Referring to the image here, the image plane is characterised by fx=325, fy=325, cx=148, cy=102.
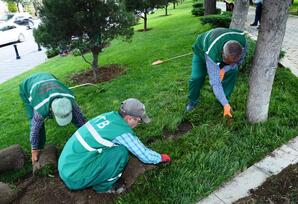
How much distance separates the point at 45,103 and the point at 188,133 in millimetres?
1837

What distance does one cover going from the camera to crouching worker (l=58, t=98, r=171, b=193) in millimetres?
2875

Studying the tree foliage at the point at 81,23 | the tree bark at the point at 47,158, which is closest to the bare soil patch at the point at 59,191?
the tree bark at the point at 47,158

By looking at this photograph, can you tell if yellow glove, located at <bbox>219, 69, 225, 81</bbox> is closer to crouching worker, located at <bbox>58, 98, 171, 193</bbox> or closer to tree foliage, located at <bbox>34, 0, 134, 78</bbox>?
crouching worker, located at <bbox>58, 98, 171, 193</bbox>

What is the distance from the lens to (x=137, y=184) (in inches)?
132

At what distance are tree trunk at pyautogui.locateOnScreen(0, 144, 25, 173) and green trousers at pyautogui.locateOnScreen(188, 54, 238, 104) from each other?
2.53m

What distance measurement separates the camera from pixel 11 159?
410cm

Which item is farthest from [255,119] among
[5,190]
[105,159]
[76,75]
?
[76,75]

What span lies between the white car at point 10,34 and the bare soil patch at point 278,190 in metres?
20.2

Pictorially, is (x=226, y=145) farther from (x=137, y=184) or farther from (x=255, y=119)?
(x=137, y=184)

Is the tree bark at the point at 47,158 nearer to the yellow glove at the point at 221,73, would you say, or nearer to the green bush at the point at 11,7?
the yellow glove at the point at 221,73

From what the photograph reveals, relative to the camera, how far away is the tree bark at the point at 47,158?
149 inches

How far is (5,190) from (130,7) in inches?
451

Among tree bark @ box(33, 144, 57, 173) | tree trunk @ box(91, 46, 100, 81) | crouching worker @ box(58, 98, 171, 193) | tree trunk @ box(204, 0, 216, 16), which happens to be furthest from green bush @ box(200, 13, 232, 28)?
crouching worker @ box(58, 98, 171, 193)

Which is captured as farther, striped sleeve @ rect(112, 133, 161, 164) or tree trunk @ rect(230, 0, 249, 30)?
tree trunk @ rect(230, 0, 249, 30)
